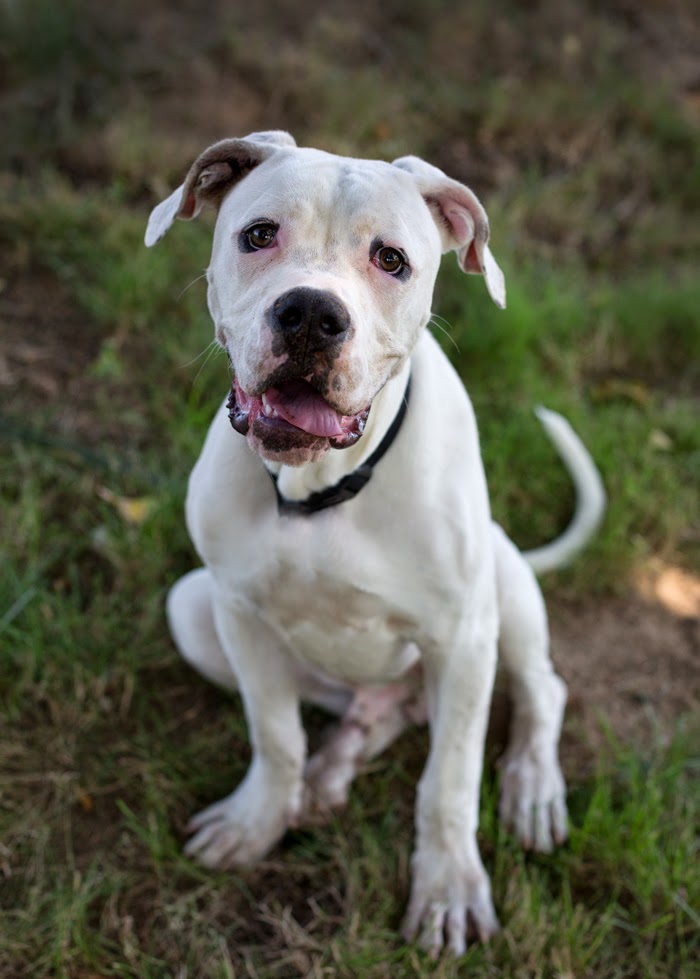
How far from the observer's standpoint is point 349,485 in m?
2.19

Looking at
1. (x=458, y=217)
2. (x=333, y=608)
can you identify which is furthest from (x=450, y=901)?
(x=458, y=217)

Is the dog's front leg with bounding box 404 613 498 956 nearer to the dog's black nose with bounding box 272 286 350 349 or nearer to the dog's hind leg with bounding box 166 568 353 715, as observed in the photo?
the dog's hind leg with bounding box 166 568 353 715

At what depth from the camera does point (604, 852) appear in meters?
2.61

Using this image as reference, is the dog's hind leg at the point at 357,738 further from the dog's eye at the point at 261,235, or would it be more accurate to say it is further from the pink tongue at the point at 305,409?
the dog's eye at the point at 261,235

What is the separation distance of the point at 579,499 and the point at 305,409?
185cm

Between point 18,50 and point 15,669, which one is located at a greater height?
point 18,50

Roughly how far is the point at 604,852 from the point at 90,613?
1.61 metres

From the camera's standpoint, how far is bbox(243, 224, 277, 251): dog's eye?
6.40 feet

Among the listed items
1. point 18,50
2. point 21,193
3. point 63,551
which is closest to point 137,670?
point 63,551

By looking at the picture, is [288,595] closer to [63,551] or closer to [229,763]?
[229,763]

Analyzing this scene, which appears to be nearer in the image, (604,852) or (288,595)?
(288,595)

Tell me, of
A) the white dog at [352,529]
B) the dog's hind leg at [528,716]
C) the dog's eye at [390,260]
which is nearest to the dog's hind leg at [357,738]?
the white dog at [352,529]

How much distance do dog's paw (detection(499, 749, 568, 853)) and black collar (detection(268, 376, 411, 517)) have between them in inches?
41.3

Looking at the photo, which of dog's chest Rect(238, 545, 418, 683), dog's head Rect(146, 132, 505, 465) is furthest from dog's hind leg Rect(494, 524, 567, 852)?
dog's head Rect(146, 132, 505, 465)
